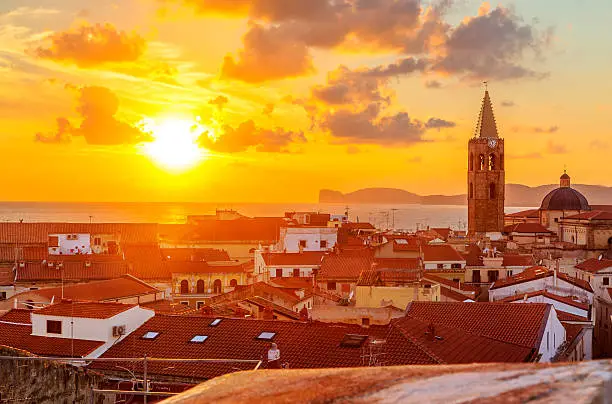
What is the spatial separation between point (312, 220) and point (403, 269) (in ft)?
162

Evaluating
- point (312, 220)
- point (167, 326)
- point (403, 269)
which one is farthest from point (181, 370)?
point (312, 220)

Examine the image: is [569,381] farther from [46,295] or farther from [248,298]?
[46,295]

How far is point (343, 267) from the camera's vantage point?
45219 mm

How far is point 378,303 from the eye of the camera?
31.7 meters

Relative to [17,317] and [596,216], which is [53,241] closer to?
[17,317]

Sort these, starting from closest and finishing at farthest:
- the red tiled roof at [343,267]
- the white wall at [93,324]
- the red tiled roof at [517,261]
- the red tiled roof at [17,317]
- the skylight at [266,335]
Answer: the skylight at [266,335]
the white wall at [93,324]
the red tiled roof at [17,317]
the red tiled roof at [343,267]
the red tiled roof at [517,261]

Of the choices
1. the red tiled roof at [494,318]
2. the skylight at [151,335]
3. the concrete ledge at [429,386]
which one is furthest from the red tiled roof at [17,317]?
the concrete ledge at [429,386]

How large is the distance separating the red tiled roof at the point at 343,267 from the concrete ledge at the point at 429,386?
40.2 m

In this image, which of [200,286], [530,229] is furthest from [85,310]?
[530,229]

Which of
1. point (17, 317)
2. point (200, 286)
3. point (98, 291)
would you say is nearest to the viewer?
point (17, 317)

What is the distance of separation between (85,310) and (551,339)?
602 inches

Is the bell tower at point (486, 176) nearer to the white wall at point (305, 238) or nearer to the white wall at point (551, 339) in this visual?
the white wall at point (305, 238)

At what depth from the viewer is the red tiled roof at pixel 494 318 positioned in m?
21.4

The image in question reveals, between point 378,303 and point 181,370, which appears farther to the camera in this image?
point 378,303
